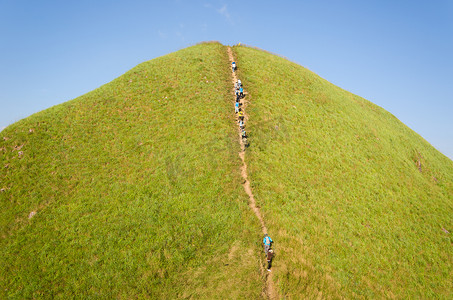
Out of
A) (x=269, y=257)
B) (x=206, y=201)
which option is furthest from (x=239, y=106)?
(x=269, y=257)

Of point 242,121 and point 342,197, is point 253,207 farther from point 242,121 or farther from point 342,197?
point 242,121

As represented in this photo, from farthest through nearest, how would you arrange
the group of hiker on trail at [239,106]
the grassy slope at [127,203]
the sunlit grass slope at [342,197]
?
the group of hiker on trail at [239,106] → the sunlit grass slope at [342,197] → the grassy slope at [127,203]

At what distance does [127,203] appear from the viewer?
68.7 feet

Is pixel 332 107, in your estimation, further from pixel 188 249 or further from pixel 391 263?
pixel 188 249

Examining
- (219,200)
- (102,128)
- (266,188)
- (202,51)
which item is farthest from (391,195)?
(202,51)

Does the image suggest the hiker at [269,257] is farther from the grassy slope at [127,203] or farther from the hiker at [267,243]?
the grassy slope at [127,203]

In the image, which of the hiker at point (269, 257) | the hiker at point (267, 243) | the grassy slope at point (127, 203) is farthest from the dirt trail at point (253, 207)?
the hiker at point (267, 243)

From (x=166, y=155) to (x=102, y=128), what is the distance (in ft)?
34.1

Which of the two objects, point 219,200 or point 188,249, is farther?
point 219,200

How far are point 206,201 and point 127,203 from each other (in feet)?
25.1

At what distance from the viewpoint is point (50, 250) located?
17391mm

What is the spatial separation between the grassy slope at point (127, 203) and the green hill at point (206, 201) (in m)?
0.11

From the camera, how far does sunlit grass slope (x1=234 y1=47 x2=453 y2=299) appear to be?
61.1ft

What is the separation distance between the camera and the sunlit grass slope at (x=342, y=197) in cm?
1861
